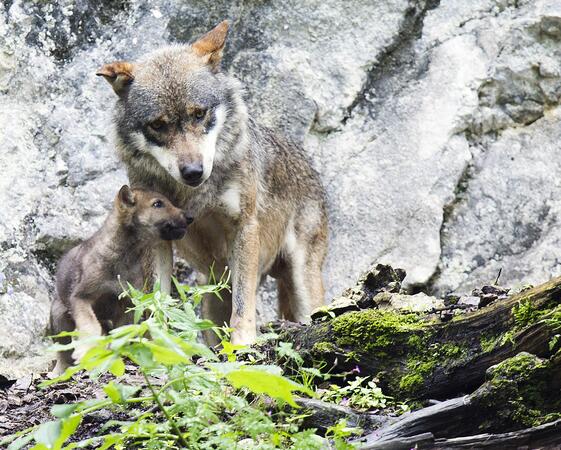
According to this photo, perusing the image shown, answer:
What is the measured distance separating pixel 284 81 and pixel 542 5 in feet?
9.50

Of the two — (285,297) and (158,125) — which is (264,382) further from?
(285,297)

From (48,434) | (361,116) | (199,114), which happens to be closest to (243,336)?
(199,114)

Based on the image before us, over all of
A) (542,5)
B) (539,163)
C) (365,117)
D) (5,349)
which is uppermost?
(542,5)

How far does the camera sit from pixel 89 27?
33.5 feet

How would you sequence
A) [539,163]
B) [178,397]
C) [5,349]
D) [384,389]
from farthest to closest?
[539,163]
[5,349]
[384,389]
[178,397]

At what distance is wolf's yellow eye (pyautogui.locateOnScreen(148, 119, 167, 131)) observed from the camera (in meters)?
7.96

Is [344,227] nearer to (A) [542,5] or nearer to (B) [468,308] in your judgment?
(A) [542,5]

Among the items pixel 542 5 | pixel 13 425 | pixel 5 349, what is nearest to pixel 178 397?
pixel 13 425

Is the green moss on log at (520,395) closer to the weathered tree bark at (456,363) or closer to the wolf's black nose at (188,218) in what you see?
the weathered tree bark at (456,363)

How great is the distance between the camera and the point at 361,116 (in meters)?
10.2

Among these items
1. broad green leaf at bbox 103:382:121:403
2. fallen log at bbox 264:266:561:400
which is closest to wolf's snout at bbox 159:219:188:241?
fallen log at bbox 264:266:561:400

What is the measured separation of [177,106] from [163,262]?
1.57m

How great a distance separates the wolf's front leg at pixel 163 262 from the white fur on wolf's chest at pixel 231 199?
0.72 meters

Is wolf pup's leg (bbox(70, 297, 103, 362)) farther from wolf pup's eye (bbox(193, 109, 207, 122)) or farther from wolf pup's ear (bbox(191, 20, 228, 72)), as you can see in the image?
wolf pup's ear (bbox(191, 20, 228, 72))
